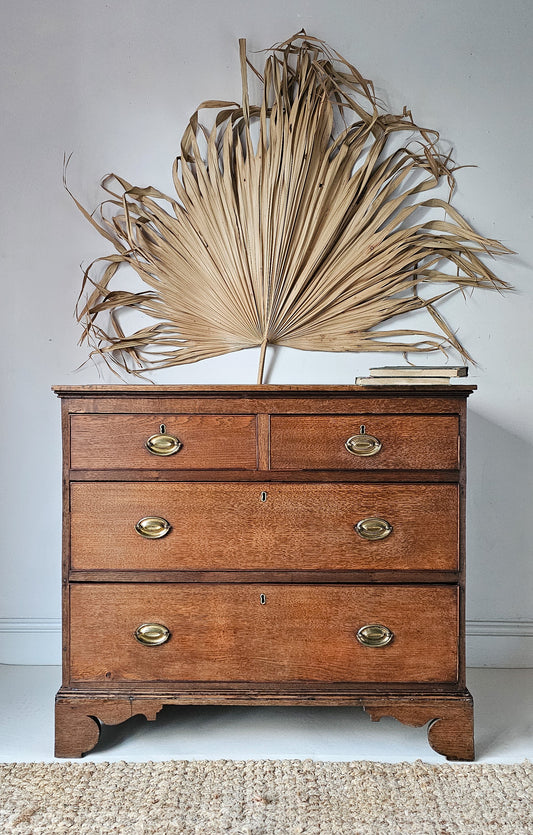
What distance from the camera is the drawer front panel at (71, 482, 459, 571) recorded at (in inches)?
67.5

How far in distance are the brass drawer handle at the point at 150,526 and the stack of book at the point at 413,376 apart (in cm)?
60

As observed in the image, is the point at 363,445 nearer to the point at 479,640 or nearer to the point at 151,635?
the point at 151,635

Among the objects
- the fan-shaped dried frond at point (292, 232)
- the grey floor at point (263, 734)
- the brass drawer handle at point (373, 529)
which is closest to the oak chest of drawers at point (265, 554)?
the brass drawer handle at point (373, 529)

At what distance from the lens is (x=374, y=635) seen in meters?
1.71

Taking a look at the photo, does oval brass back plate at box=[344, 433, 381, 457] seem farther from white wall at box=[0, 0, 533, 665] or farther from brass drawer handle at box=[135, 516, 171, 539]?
white wall at box=[0, 0, 533, 665]

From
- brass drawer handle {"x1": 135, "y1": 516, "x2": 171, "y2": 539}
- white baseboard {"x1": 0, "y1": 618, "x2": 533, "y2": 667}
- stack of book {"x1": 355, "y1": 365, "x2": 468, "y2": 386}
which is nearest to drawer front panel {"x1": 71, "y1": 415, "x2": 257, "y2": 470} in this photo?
brass drawer handle {"x1": 135, "y1": 516, "x2": 171, "y2": 539}

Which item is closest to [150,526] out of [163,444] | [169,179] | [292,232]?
[163,444]

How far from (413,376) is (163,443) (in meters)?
0.64

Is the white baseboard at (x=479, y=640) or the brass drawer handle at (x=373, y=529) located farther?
the white baseboard at (x=479, y=640)

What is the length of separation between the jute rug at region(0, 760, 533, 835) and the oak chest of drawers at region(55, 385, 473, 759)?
138 mm

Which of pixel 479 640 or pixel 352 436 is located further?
pixel 479 640

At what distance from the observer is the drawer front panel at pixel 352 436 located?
1.71 metres

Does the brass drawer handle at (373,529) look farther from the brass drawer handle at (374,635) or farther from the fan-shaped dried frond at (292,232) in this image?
the fan-shaped dried frond at (292,232)

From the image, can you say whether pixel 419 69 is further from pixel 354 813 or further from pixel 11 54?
pixel 354 813
